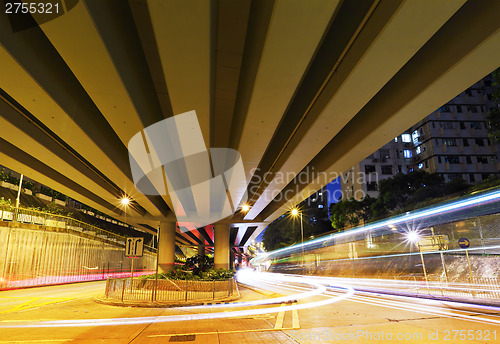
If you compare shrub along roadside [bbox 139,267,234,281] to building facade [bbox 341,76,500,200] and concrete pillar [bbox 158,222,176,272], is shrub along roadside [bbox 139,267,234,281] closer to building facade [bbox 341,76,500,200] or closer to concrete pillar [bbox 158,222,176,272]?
concrete pillar [bbox 158,222,176,272]

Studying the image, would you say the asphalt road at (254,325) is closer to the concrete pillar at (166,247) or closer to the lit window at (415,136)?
the concrete pillar at (166,247)

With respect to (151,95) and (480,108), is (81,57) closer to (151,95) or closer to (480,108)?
(151,95)

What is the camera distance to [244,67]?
9.12 metres

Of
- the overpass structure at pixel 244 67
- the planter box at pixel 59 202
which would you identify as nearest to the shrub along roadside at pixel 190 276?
the overpass structure at pixel 244 67

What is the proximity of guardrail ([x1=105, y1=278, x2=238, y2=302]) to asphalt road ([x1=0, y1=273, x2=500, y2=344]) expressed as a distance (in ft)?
7.43

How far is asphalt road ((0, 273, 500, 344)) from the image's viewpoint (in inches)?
297

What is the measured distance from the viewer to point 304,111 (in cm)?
1102

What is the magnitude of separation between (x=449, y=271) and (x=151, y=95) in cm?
2578

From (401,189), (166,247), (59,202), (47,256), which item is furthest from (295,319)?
(59,202)

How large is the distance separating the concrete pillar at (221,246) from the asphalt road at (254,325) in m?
19.8

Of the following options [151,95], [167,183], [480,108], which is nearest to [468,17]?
[151,95]

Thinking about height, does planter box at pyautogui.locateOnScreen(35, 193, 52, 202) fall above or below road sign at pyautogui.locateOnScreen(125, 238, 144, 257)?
above

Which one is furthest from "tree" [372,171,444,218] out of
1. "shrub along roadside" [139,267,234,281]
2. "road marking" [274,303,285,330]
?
"road marking" [274,303,285,330]

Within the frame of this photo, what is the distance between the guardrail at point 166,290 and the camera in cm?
1550
